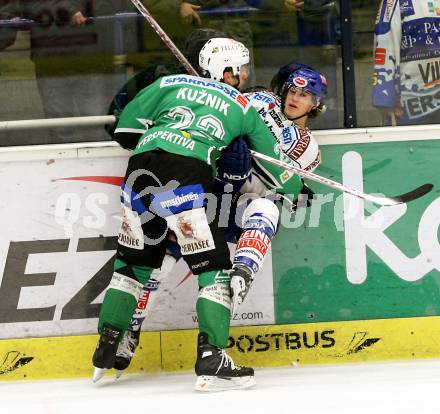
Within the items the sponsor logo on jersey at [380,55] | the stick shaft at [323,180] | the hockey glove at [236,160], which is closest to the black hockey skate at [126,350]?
the hockey glove at [236,160]

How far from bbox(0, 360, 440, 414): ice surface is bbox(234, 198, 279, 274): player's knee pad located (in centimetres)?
50

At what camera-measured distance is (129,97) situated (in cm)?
512

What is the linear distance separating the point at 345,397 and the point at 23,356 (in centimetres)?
153

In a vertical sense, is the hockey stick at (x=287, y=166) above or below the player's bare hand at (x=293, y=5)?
below

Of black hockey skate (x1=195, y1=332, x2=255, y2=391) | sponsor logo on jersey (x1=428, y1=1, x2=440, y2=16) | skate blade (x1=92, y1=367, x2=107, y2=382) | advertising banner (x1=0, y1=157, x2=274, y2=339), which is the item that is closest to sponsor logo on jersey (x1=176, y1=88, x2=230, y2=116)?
advertising banner (x1=0, y1=157, x2=274, y2=339)

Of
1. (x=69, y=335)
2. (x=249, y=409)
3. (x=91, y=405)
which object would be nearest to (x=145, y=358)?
(x=69, y=335)

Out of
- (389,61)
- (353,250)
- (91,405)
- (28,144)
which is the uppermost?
(389,61)

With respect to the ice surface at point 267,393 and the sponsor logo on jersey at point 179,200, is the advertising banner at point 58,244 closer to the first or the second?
the ice surface at point 267,393

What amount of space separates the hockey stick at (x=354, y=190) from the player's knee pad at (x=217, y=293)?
1.85ft

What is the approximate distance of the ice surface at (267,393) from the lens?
4.16 meters

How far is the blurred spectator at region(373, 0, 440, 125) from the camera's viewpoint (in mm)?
5270

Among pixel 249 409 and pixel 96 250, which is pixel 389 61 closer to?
pixel 96 250

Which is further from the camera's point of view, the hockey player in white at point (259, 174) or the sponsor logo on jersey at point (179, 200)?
the hockey player in white at point (259, 174)

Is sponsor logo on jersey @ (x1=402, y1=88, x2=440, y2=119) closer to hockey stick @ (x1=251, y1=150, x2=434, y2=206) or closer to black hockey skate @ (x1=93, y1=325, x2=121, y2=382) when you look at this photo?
hockey stick @ (x1=251, y1=150, x2=434, y2=206)
